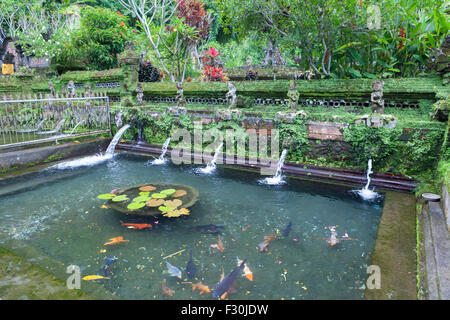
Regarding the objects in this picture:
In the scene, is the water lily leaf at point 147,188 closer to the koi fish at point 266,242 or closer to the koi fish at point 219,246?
the koi fish at point 219,246

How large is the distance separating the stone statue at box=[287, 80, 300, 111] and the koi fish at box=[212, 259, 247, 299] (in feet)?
13.8

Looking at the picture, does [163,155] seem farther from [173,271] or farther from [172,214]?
[173,271]

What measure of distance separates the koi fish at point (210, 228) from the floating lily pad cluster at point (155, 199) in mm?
462

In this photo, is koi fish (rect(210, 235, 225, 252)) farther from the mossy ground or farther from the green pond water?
the mossy ground

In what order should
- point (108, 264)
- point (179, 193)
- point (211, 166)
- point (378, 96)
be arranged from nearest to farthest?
1. point (108, 264)
2. point (179, 193)
3. point (378, 96)
4. point (211, 166)

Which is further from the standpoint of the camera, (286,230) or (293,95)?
(293,95)

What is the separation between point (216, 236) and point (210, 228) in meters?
0.22

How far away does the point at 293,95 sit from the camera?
616 centimetres

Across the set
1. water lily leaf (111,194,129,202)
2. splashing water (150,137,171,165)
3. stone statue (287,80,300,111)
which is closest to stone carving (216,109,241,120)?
stone statue (287,80,300,111)

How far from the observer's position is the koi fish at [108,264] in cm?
287

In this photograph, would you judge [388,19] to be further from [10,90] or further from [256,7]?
[10,90]

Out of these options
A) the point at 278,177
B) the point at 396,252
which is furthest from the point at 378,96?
the point at 396,252

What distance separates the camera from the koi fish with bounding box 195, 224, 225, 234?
3717 millimetres

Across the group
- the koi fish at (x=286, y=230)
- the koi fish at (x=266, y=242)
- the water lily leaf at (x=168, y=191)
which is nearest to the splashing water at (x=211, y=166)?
the water lily leaf at (x=168, y=191)
